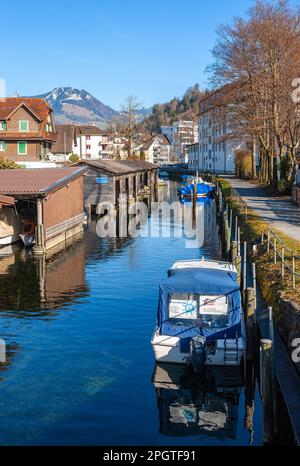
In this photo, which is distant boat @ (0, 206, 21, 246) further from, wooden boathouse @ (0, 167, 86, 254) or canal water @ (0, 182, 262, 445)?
canal water @ (0, 182, 262, 445)

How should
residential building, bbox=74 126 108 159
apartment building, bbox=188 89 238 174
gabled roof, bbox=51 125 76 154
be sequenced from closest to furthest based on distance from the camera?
gabled roof, bbox=51 125 76 154, apartment building, bbox=188 89 238 174, residential building, bbox=74 126 108 159

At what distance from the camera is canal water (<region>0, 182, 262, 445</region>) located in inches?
588

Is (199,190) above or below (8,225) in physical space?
above

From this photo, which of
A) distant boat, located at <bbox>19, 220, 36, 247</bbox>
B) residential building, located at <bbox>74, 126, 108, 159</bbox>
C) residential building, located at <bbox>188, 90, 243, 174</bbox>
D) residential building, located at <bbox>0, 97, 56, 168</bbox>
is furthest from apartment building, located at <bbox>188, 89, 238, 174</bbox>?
distant boat, located at <bbox>19, 220, 36, 247</bbox>

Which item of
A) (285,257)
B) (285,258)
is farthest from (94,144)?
(285,258)

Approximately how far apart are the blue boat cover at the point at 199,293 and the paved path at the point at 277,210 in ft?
38.7

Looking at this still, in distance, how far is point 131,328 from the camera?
921 inches

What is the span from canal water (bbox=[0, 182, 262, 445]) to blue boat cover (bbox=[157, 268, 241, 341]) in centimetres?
139

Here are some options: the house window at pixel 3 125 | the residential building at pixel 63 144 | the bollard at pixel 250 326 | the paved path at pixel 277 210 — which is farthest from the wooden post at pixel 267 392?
the residential building at pixel 63 144

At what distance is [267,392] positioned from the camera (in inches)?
554

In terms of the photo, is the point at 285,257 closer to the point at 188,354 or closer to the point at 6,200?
the point at 188,354

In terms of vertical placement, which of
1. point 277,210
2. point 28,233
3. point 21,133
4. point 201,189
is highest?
point 21,133

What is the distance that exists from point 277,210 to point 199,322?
2682cm

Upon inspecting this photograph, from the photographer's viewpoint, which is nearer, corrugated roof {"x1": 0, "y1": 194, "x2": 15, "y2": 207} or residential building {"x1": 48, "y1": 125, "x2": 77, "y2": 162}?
corrugated roof {"x1": 0, "y1": 194, "x2": 15, "y2": 207}
